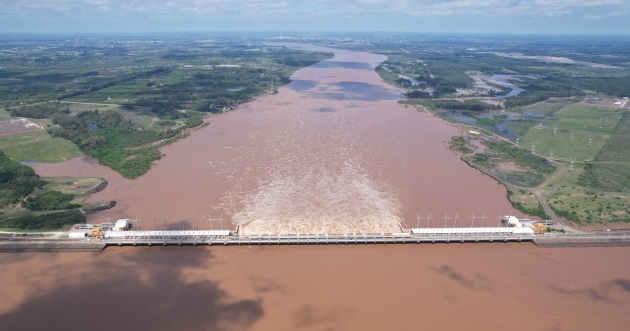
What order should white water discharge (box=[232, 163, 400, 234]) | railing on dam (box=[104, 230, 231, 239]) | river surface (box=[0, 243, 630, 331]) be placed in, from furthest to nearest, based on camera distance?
white water discharge (box=[232, 163, 400, 234]), railing on dam (box=[104, 230, 231, 239]), river surface (box=[0, 243, 630, 331])

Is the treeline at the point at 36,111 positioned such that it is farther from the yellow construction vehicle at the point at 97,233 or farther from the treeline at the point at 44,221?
the yellow construction vehicle at the point at 97,233

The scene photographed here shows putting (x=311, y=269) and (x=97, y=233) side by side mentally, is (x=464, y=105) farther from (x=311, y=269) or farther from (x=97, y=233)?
(x=97, y=233)

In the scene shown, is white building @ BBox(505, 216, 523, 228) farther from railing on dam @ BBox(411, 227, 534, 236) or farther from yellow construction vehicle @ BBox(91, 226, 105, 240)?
yellow construction vehicle @ BBox(91, 226, 105, 240)

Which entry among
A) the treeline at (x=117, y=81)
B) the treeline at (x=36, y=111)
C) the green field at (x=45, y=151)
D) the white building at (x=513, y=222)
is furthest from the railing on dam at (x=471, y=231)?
the treeline at (x=117, y=81)

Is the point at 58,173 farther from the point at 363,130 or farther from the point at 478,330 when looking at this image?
the point at 478,330

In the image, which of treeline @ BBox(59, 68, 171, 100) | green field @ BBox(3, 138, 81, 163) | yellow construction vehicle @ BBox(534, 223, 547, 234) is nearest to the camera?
→ yellow construction vehicle @ BBox(534, 223, 547, 234)

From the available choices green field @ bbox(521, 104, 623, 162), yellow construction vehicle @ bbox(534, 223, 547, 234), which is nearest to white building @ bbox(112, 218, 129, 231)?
yellow construction vehicle @ bbox(534, 223, 547, 234)
